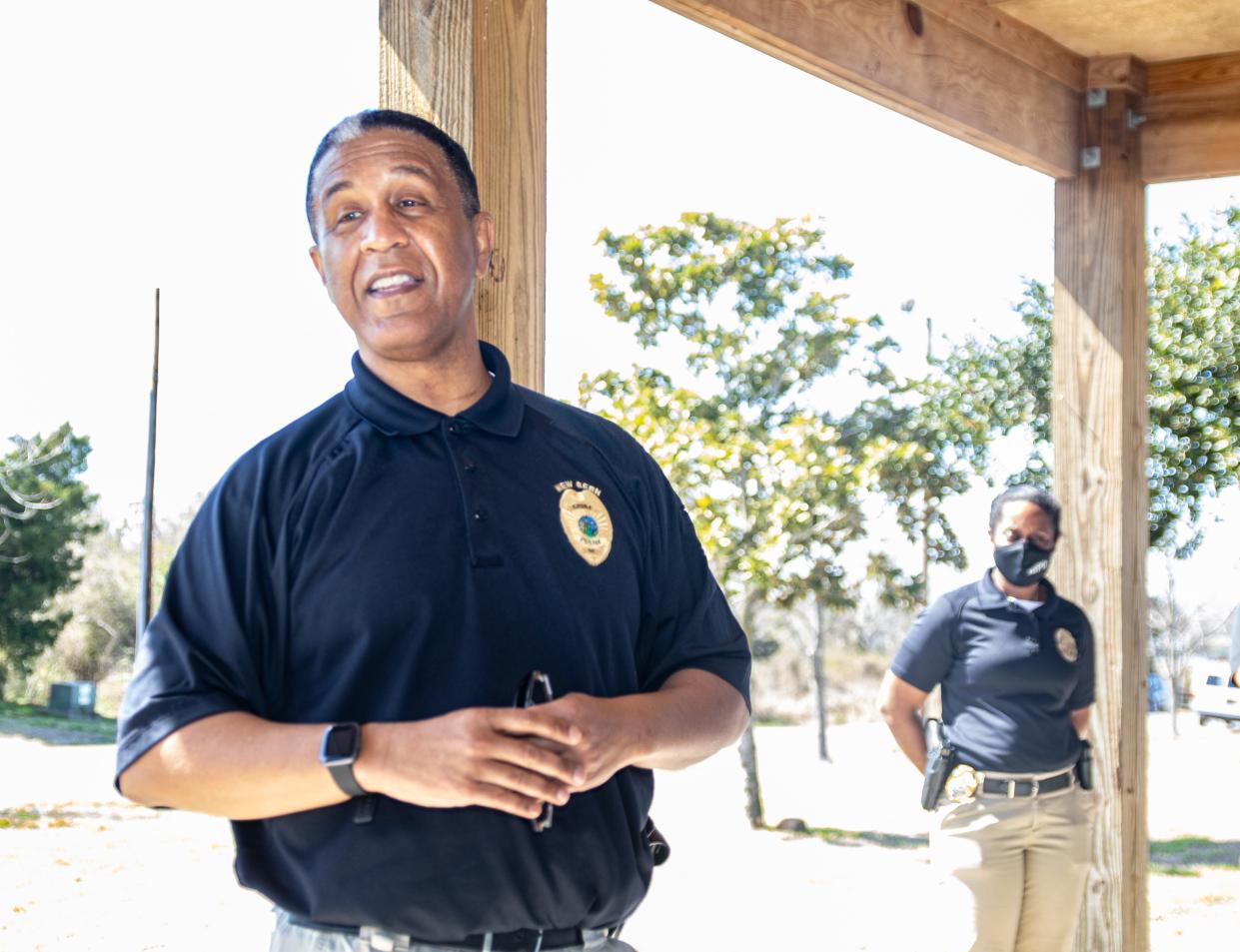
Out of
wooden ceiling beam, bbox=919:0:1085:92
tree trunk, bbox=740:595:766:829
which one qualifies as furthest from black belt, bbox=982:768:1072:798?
tree trunk, bbox=740:595:766:829

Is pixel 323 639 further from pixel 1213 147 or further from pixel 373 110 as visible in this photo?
pixel 1213 147

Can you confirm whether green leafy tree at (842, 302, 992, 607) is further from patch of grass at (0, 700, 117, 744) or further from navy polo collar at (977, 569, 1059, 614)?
navy polo collar at (977, 569, 1059, 614)

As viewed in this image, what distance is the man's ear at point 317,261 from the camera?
1.49 meters

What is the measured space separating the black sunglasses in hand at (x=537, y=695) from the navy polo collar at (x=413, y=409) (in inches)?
10.2

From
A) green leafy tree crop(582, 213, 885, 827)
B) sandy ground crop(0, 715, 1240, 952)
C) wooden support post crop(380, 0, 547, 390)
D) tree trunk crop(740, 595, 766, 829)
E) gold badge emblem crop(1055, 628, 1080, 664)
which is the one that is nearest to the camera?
wooden support post crop(380, 0, 547, 390)

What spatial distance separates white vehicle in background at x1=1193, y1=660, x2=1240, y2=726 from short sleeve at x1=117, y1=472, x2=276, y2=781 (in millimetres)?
10675

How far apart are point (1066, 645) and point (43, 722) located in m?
14.6

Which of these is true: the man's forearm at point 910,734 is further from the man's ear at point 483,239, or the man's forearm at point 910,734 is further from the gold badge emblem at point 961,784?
the man's ear at point 483,239

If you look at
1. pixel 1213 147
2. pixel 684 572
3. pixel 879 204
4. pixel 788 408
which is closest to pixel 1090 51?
pixel 1213 147

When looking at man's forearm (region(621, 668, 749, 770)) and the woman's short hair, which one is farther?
the woman's short hair

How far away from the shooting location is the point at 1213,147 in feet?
12.6

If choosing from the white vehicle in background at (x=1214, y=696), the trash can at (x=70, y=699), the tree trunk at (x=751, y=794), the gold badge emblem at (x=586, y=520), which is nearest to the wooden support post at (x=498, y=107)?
the gold badge emblem at (x=586, y=520)

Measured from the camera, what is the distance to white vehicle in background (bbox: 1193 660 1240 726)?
1256cm

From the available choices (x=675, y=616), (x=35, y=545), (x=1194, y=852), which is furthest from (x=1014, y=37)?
(x=35, y=545)
